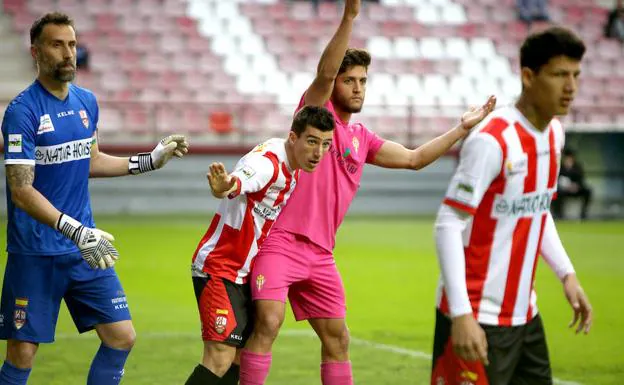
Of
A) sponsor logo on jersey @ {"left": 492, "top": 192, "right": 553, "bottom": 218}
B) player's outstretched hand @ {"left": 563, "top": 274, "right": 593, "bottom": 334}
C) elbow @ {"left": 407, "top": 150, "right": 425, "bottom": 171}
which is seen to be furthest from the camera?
elbow @ {"left": 407, "top": 150, "right": 425, "bottom": 171}

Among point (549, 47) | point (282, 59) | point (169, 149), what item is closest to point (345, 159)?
point (169, 149)

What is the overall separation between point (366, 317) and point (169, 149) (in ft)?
18.7

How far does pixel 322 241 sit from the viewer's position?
656cm

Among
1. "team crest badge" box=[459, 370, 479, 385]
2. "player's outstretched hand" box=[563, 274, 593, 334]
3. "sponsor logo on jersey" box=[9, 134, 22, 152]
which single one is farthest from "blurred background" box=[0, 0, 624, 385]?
"team crest badge" box=[459, 370, 479, 385]

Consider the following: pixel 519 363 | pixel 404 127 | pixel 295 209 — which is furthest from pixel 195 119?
pixel 519 363

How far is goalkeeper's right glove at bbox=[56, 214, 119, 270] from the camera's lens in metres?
5.84

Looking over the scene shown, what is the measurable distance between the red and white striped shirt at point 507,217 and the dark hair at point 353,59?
1.96m

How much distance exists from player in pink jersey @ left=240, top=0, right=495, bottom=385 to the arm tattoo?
53.4 inches

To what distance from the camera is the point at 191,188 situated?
24688 mm

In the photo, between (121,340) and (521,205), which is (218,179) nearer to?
(121,340)

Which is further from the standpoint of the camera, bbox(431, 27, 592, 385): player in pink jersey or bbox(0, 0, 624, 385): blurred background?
bbox(0, 0, 624, 385): blurred background

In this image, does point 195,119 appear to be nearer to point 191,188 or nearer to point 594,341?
point 191,188

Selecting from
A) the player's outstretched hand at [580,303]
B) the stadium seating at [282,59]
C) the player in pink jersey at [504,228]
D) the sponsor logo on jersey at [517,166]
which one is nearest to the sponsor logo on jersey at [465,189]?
the player in pink jersey at [504,228]

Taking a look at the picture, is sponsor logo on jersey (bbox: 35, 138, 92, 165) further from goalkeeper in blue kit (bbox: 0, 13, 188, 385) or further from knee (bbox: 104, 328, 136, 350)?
knee (bbox: 104, 328, 136, 350)
